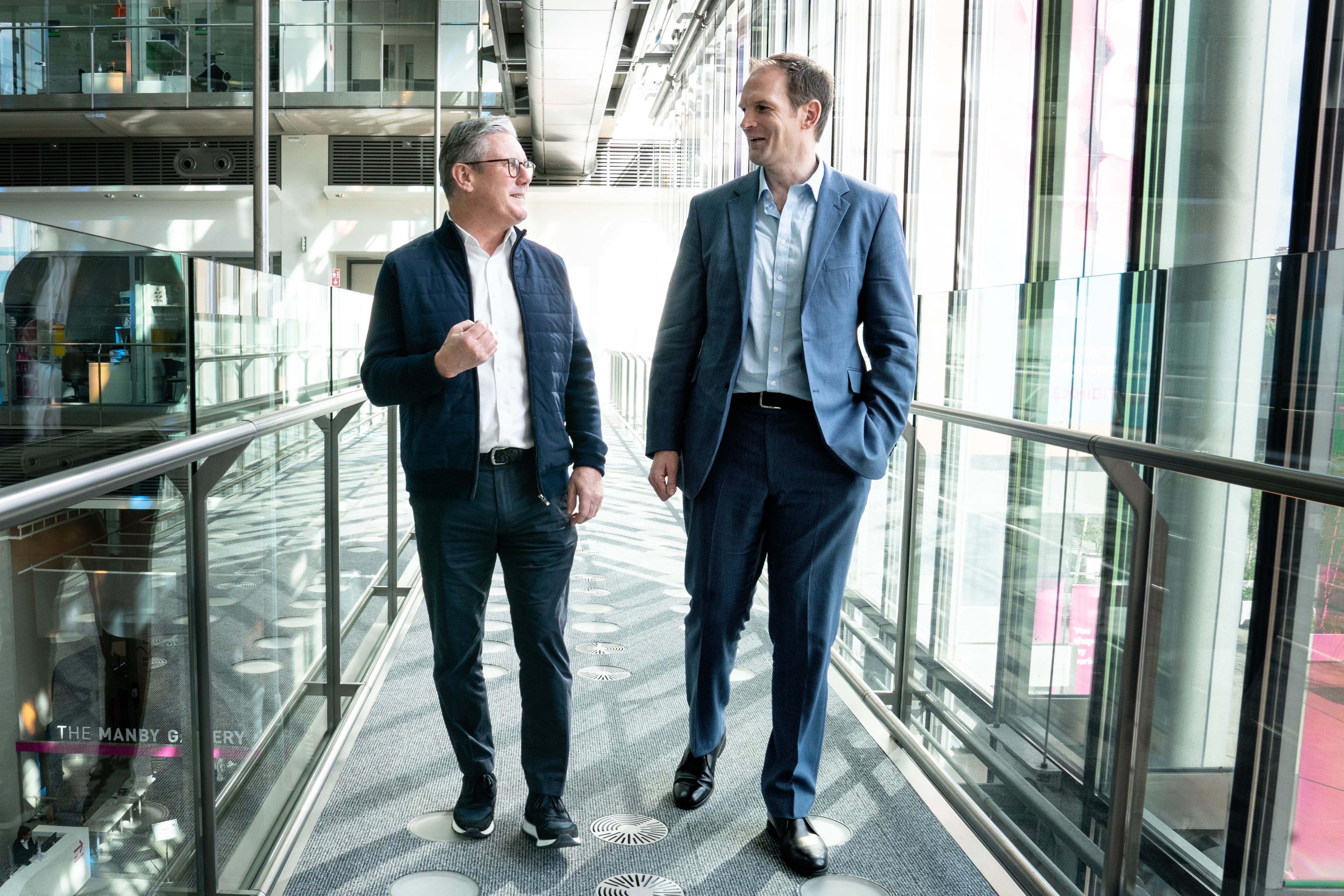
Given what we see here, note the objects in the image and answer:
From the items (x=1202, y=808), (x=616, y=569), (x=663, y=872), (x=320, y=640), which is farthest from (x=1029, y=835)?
(x=616, y=569)

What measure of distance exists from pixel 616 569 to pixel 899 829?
254 centimetres

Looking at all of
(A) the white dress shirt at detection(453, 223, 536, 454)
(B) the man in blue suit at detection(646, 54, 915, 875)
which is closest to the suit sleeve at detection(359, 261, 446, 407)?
(A) the white dress shirt at detection(453, 223, 536, 454)

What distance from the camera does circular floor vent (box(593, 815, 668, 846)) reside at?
1983mm

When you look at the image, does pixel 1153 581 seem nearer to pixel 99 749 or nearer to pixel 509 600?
pixel 509 600

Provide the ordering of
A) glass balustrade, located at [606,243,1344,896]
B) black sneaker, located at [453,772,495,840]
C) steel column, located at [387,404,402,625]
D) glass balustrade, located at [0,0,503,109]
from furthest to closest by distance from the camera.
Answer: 1. glass balustrade, located at [0,0,503,109]
2. steel column, located at [387,404,402,625]
3. black sneaker, located at [453,772,495,840]
4. glass balustrade, located at [606,243,1344,896]

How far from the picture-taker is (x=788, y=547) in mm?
1948

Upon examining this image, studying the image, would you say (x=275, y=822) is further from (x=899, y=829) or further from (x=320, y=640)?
(x=899, y=829)

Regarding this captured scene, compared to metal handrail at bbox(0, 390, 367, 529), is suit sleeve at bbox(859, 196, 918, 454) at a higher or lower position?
→ higher

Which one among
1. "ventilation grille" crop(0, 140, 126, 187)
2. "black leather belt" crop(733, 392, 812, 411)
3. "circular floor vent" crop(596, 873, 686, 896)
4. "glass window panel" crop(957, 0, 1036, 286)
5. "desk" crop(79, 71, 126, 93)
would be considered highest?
"desk" crop(79, 71, 126, 93)

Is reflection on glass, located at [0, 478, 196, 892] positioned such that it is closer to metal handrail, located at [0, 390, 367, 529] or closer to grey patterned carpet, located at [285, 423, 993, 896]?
metal handrail, located at [0, 390, 367, 529]

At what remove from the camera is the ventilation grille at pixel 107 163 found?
1402 centimetres

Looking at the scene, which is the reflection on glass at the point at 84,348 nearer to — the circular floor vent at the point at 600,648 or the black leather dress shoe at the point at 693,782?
the black leather dress shoe at the point at 693,782

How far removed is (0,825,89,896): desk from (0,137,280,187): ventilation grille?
1426 cm

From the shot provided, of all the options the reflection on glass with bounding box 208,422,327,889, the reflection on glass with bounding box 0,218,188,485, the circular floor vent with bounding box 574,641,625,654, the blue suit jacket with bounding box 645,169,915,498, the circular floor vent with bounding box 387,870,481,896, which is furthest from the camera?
the circular floor vent with bounding box 574,641,625,654
